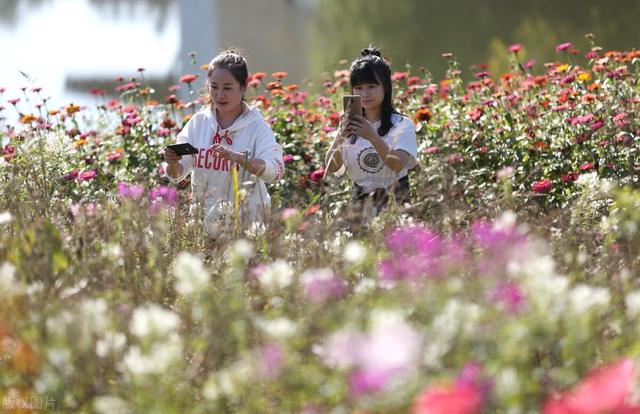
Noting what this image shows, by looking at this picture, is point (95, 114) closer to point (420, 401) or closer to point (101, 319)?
point (101, 319)

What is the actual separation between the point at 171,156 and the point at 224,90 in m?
0.35

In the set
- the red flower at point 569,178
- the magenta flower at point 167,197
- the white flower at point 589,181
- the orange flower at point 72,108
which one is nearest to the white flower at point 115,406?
→ the magenta flower at point 167,197

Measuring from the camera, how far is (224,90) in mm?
4066

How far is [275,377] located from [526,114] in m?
3.66

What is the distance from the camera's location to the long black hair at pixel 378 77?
13.7 ft

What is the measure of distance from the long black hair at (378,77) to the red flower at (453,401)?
8.97 ft

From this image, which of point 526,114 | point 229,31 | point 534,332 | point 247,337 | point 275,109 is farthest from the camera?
point 229,31

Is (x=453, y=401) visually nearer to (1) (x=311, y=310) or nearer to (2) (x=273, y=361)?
(2) (x=273, y=361)

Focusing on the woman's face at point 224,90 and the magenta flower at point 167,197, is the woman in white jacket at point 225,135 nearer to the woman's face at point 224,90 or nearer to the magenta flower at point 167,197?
the woman's face at point 224,90

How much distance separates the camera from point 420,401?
4.96 ft

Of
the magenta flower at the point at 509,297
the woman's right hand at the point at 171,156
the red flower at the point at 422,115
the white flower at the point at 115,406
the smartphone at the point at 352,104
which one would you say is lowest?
the white flower at the point at 115,406

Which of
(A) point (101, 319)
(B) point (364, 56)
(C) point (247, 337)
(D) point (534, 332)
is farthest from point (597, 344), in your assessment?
(B) point (364, 56)

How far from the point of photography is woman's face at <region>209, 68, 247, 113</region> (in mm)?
4055

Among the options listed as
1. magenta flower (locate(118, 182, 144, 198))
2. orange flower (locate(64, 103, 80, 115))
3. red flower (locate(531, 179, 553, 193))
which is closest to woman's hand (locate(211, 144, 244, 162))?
magenta flower (locate(118, 182, 144, 198))
